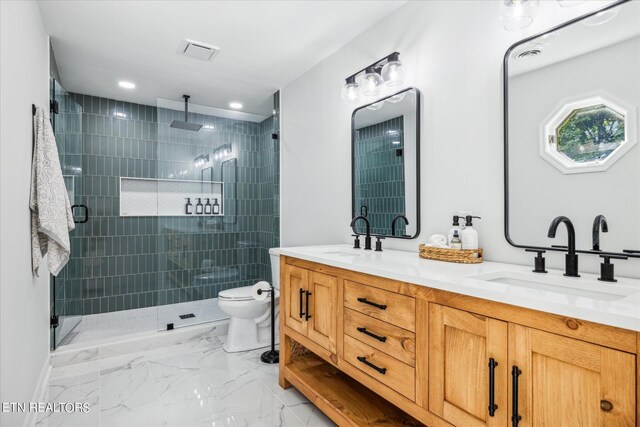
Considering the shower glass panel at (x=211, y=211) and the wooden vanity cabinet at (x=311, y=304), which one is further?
the shower glass panel at (x=211, y=211)

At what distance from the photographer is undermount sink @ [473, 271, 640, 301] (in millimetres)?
1130

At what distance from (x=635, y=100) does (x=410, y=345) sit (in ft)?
3.83

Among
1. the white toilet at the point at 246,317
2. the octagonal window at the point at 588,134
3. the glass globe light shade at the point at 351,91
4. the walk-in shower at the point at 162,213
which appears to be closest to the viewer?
the octagonal window at the point at 588,134

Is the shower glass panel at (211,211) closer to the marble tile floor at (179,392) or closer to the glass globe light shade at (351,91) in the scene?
the marble tile floor at (179,392)

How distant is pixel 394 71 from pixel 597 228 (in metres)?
1.36

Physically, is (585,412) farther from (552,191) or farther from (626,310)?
(552,191)

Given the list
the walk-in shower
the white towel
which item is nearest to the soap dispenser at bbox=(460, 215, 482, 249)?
the white towel

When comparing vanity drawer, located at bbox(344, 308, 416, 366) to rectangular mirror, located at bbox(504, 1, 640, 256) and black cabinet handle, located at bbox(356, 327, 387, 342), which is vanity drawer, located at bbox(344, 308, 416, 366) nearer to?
black cabinet handle, located at bbox(356, 327, 387, 342)

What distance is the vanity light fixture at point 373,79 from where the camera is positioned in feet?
6.89

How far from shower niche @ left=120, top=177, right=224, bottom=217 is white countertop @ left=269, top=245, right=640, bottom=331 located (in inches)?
81.3

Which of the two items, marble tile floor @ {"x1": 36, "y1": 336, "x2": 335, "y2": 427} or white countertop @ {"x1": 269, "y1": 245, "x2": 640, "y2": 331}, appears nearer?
white countertop @ {"x1": 269, "y1": 245, "x2": 640, "y2": 331}

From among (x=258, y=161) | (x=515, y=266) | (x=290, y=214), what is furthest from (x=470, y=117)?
(x=258, y=161)

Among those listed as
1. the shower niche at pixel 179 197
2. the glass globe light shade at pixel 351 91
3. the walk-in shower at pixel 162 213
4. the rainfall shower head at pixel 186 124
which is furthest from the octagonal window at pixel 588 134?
the rainfall shower head at pixel 186 124

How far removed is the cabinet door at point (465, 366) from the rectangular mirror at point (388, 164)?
895 mm
